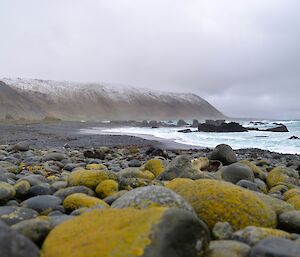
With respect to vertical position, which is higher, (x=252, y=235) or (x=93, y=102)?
(x=93, y=102)

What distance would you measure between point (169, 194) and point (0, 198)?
5.67 feet

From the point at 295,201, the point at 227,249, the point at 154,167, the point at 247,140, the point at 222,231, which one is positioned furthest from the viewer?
the point at 247,140

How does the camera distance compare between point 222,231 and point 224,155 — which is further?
point 224,155

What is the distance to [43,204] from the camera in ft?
10.7

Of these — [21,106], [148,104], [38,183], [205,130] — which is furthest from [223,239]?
[148,104]

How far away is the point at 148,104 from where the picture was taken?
14550 cm

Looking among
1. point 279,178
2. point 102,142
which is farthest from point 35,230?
point 102,142

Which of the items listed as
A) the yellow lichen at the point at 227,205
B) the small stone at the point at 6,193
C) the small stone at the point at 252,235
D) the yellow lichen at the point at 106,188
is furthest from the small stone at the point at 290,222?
the small stone at the point at 6,193

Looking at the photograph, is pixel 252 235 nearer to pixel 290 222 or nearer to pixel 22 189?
pixel 290 222

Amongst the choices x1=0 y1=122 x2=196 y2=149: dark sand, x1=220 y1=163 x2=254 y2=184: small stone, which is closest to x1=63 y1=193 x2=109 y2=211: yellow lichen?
x1=220 y1=163 x2=254 y2=184: small stone

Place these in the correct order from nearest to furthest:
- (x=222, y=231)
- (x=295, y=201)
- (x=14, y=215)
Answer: (x=222, y=231), (x=14, y=215), (x=295, y=201)

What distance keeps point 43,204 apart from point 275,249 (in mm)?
2091

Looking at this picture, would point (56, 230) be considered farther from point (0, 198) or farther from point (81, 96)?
point (81, 96)

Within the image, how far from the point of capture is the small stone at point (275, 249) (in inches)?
76.4
